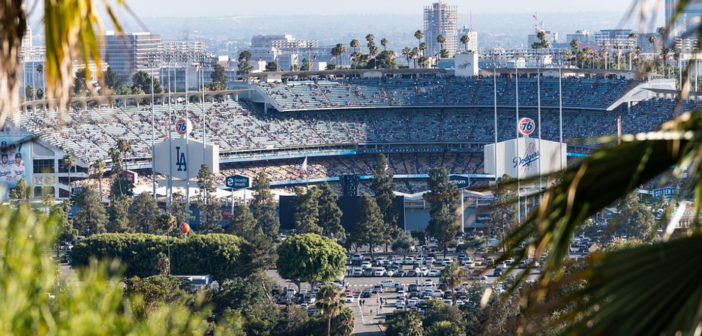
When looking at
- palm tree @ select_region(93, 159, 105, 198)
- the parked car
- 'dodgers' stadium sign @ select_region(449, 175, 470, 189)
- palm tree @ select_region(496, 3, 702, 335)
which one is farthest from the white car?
palm tree @ select_region(496, 3, 702, 335)

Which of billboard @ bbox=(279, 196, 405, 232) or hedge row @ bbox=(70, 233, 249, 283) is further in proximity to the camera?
billboard @ bbox=(279, 196, 405, 232)

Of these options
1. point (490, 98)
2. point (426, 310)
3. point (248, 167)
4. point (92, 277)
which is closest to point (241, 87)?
point (248, 167)

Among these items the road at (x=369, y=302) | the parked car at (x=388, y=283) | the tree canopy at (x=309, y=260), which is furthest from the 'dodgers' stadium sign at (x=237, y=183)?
the parked car at (x=388, y=283)

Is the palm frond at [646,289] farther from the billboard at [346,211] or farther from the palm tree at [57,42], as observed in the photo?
the billboard at [346,211]

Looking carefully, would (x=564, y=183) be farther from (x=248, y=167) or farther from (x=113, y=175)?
(x=248, y=167)

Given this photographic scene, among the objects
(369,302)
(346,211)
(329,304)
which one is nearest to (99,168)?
(346,211)

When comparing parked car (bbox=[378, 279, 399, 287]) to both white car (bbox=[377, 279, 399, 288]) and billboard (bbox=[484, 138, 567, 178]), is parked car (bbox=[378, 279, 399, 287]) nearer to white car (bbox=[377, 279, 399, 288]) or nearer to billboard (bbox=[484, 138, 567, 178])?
white car (bbox=[377, 279, 399, 288])
